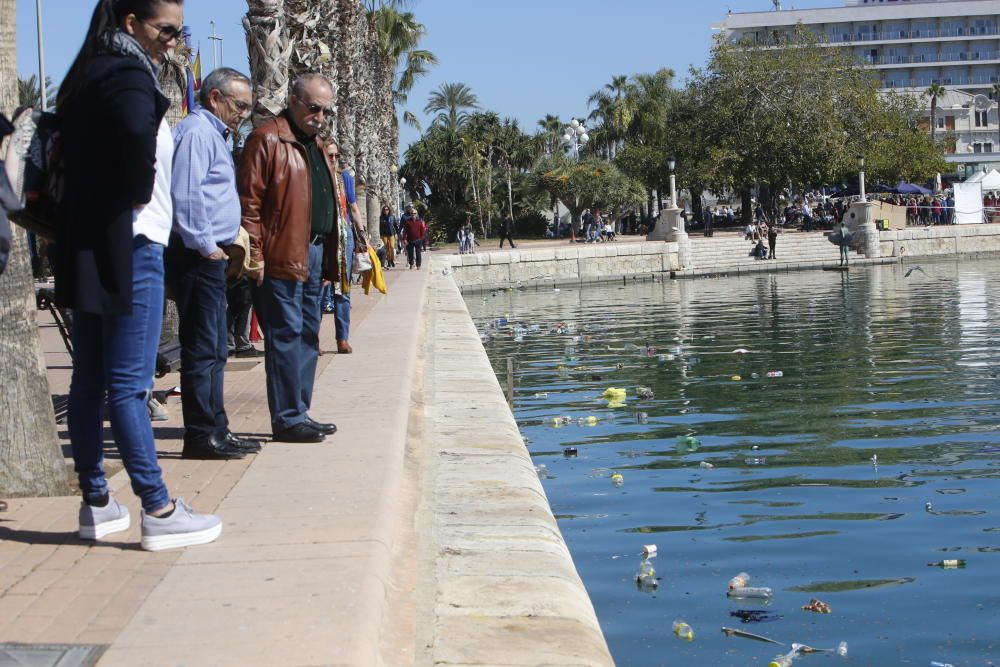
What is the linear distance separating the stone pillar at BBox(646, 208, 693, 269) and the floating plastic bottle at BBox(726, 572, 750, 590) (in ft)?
126

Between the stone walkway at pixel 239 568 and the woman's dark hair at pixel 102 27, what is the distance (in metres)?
1.66

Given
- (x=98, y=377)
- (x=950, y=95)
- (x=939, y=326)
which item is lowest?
(x=939, y=326)

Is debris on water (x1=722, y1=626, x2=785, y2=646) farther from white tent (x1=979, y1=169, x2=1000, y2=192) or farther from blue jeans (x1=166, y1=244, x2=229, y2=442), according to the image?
white tent (x1=979, y1=169, x2=1000, y2=192)

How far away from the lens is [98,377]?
15.2 ft

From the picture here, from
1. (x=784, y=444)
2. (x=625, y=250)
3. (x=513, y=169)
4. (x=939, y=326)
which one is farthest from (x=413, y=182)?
(x=784, y=444)

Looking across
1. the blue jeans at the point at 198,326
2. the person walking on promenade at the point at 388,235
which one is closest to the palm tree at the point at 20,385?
the blue jeans at the point at 198,326

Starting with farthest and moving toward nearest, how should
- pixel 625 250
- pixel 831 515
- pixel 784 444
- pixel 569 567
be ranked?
pixel 625 250, pixel 784 444, pixel 831 515, pixel 569 567

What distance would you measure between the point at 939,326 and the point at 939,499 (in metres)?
13.5

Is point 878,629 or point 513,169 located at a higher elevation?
point 513,169

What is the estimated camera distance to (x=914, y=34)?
11938 cm

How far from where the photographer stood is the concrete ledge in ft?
13.1

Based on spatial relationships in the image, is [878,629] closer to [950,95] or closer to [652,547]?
[652,547]

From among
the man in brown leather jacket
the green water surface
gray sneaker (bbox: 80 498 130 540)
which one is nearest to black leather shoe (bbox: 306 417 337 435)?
the man in brown leather jacket

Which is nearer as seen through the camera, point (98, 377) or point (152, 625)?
point (152, 625)
